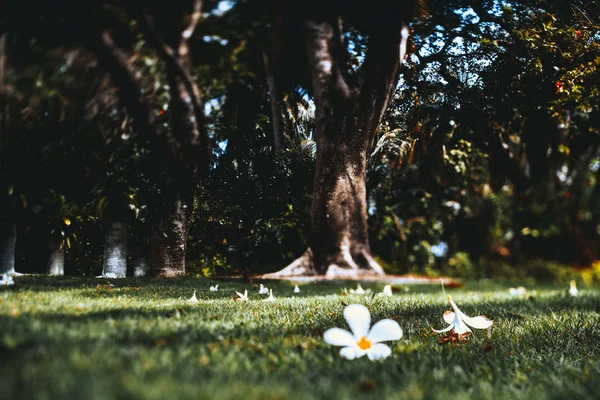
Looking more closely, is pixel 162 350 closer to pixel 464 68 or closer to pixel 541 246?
pixel 464 68

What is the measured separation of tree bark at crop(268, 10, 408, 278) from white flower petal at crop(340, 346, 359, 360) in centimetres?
129

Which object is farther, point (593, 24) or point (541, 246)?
point (541, 246)

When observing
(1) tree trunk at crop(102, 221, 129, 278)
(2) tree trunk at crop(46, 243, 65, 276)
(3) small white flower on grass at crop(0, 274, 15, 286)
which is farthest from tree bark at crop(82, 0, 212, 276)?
(3) small white flower on grass at crop(0, 274, 15, 286)

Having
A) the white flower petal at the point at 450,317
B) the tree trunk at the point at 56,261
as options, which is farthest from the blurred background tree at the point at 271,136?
the white flower petal at the point at 450,317

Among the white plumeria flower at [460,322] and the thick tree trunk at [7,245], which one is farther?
the white plumeria flower at [460,322]

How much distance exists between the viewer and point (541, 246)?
7082 mm

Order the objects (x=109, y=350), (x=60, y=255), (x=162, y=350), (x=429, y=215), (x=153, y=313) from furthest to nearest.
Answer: (x=429, y=215), (x=60, y=255), (x=153, y=313), (x=162, y=350), (x=109, y=350)

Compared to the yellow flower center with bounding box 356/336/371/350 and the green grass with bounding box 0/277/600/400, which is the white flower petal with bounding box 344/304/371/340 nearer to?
the yellow flower center with bounding box 356/336/371/350

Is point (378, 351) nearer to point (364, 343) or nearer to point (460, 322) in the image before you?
point (364, 343)

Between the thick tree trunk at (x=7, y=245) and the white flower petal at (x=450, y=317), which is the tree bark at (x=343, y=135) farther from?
the thick tree trunk at (x=7, y=245)

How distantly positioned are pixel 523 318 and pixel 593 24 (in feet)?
9.15

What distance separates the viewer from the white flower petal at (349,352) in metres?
1.80

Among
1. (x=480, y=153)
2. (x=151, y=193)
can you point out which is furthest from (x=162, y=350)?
(x=480, y=153)

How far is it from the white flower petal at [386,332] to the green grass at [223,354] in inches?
4.2
